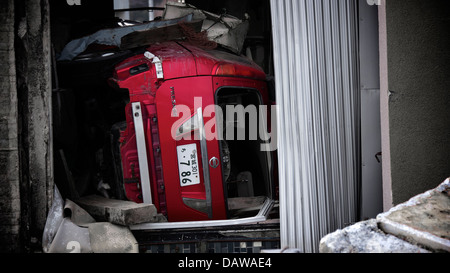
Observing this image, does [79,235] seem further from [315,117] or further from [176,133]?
[315,117]

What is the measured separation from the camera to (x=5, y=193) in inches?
101

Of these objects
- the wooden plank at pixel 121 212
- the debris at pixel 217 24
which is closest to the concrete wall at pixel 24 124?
the wooden plank at pixel 121 212

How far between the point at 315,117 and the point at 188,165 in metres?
1.23

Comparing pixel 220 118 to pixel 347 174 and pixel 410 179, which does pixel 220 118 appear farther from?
pixel 410 179

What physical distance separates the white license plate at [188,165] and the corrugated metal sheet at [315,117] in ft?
2.97

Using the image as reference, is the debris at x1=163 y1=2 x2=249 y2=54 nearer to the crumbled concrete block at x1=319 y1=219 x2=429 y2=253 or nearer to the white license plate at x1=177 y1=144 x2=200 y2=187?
the white license plate at x1=177 y1=144 x2=200 y2=187

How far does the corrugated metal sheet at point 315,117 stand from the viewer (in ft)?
8.07

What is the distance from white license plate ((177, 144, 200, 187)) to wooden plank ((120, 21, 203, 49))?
3.57 ft

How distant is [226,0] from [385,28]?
300cm

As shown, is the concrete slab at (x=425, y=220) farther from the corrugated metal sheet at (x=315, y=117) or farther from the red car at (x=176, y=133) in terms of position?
the red car at (x=176, y=133)

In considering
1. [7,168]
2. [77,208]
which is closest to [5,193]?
[7,168]
